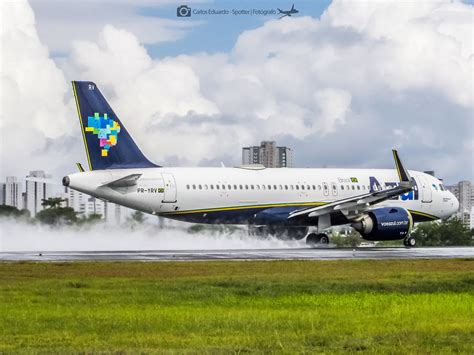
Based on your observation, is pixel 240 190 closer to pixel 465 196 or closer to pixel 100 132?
pixel 100 132

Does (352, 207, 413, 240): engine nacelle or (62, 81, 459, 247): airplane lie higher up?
(62, 81, 459, 247): airplane

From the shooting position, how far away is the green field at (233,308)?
1834cm

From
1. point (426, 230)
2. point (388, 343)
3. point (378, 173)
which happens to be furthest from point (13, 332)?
point (426, 230)

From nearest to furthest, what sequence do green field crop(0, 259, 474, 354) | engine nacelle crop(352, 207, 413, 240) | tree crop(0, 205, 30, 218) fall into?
green field crop(0, 259, 474, 354)
engine nacelle crop(352, 207, 413, 240)
tree crop(0, 205, 30, 218)

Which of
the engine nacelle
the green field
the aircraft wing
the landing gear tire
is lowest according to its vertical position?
the green field

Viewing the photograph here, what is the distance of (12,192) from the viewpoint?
368 feet

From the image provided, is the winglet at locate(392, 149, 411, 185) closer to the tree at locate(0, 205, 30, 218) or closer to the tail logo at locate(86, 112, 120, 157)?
the tail logo at locate(86, 112, 120, 157)

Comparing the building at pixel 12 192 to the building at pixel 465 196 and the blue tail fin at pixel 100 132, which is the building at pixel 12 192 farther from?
the building at pixel 465 196

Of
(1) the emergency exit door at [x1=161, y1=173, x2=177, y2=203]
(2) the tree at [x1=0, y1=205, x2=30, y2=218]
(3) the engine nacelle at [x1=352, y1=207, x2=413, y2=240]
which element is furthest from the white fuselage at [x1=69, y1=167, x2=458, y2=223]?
(2) the tree at [x1=0, y1=205, x2=30, y2=218]

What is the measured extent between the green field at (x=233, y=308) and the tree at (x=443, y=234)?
62.0 m

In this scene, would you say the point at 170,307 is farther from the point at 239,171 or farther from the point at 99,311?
the point at 239,171

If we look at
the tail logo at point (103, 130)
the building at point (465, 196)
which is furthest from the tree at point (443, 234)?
the building at point (465, 196)

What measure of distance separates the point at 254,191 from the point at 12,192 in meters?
60.0

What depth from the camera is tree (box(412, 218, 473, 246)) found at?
99.6 m
